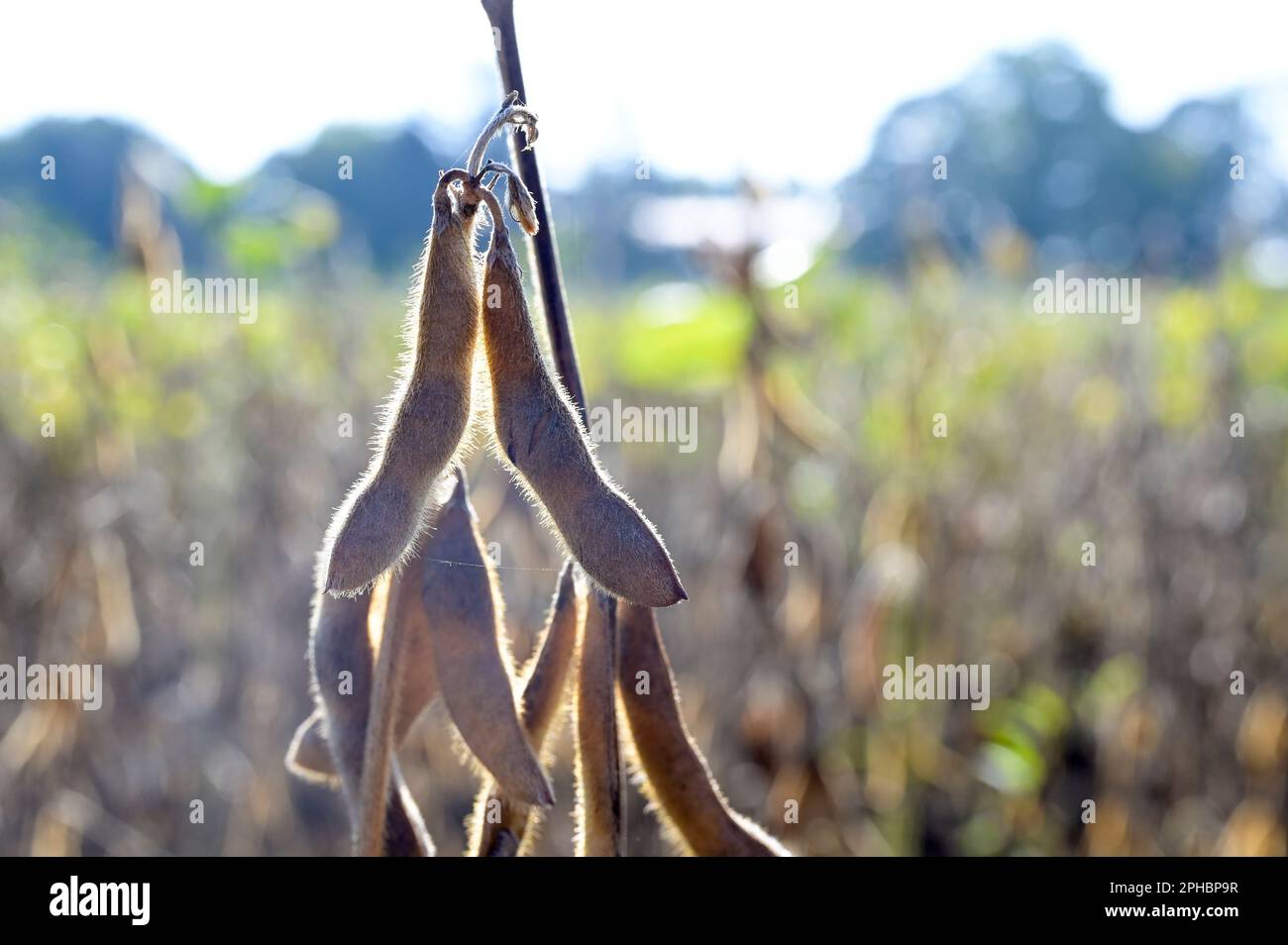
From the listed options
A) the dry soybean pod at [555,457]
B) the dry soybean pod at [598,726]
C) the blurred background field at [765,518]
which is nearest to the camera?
the dry soybean pod at [555,457]

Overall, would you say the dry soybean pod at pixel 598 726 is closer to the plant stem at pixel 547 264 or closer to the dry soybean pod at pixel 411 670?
the plant stem at pixel 547 264

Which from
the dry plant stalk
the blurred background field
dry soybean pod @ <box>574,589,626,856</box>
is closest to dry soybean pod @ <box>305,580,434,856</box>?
the dry plant stalk

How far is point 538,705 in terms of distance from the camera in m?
1.00

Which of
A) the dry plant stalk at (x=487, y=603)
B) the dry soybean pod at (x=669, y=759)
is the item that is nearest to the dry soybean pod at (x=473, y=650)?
the dry plant stalk at (x=487, y=603)

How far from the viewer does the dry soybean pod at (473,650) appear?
0.93 meters

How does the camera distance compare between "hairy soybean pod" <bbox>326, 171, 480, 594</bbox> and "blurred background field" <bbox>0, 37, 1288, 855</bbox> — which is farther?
"blurred background field" <bbox>0, 37, 1288, 855</bbox>

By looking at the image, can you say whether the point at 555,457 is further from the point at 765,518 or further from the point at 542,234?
the point at 765,518

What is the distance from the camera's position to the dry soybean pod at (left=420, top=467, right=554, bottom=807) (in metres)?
0.93

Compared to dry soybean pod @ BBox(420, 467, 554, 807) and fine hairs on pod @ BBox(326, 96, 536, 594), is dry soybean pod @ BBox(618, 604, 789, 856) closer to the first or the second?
dry soybean pod @ BBox(420, 467, 554, 807)

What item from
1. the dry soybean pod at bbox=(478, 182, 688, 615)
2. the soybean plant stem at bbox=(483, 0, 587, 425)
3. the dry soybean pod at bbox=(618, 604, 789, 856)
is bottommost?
the dry soybean pod at bbox=(618, 604, 789, 856)

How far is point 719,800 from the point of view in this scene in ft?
3.47

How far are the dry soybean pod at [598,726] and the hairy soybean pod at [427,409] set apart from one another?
0.58 ft

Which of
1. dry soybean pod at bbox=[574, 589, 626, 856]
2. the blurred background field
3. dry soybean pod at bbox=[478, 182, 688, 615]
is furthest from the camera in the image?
the blurred background field

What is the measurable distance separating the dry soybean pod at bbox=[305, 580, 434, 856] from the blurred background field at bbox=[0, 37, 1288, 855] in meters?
1.31
